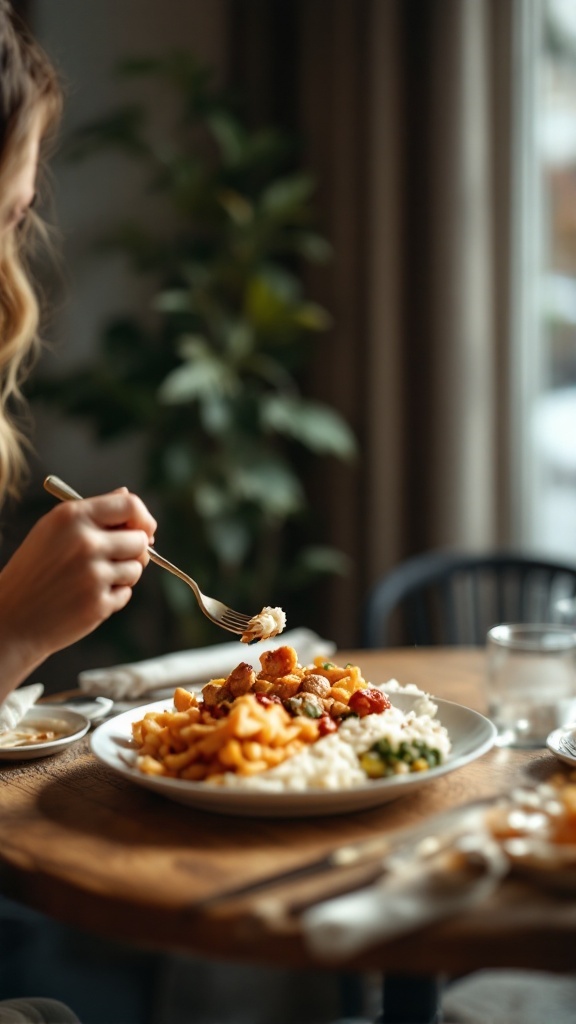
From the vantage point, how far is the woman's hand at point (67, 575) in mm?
946

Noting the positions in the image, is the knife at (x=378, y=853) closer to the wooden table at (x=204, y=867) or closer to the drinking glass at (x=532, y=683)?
the wooden table at (x=204, y=867)

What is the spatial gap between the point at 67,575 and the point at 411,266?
2.37 meters

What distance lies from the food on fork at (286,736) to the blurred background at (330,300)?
70.0 inches

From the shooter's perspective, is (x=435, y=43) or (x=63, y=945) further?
(x=435, y=43)

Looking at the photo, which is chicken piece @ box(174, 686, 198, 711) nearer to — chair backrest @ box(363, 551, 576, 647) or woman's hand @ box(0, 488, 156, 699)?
woman's hand @ box(0, 488, 156, 699)

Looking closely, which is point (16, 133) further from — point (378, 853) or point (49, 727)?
point (378, 853)

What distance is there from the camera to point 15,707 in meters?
1.23

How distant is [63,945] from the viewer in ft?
8.31

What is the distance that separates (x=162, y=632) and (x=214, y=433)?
0.93m

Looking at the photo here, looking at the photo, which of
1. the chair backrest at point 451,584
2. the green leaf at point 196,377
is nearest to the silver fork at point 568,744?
the chair backrest at point 451,584

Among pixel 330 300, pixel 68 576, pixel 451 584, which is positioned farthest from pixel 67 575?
pixel 330 300

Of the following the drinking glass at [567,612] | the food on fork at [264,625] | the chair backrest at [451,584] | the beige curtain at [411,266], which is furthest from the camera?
the beige curtain at [411,266]

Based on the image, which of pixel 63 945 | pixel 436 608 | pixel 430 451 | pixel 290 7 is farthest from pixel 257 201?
pixel 63 945

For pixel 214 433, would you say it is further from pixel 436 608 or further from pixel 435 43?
pixel 435 43
